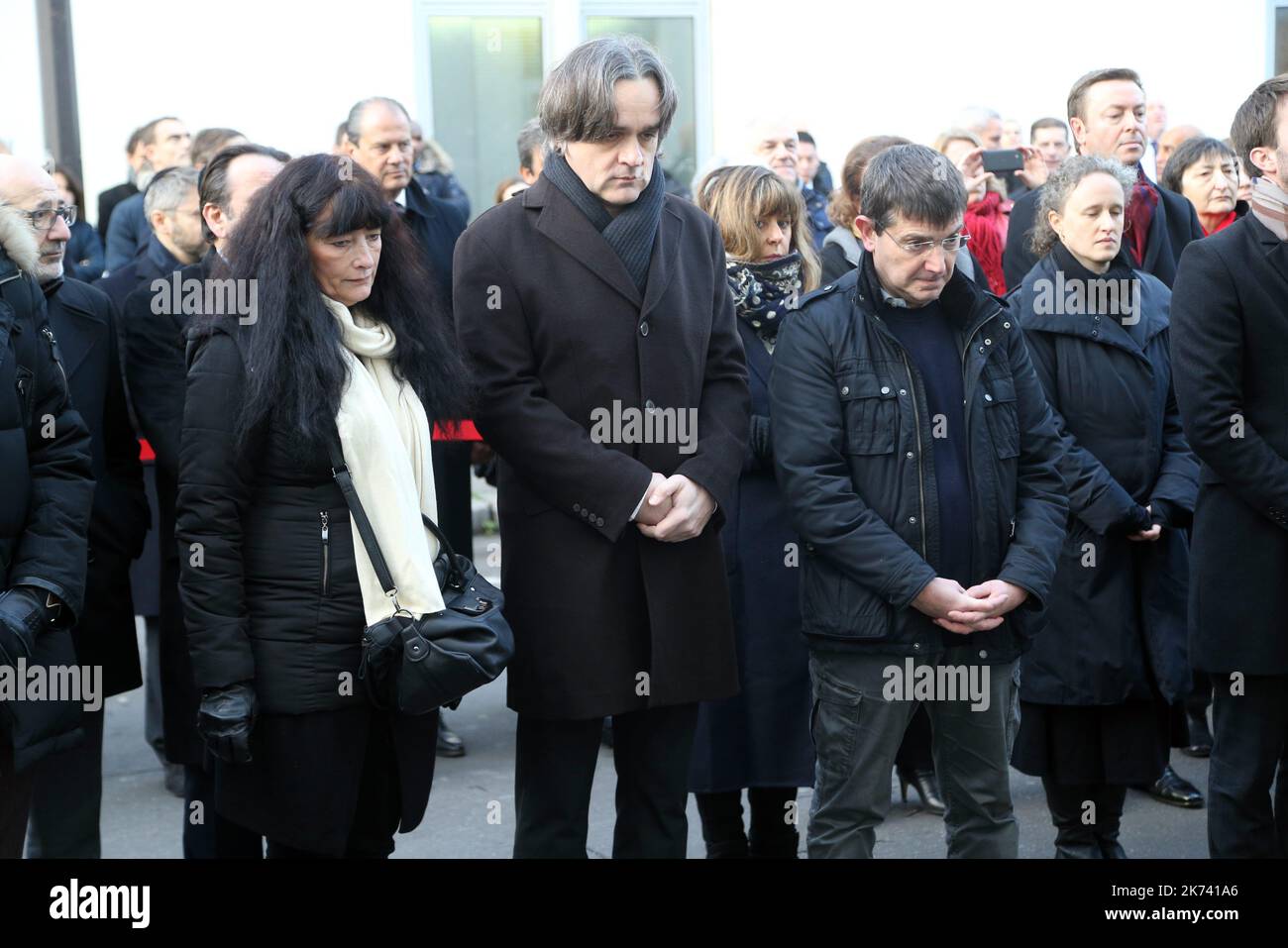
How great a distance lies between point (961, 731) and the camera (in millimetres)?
3904

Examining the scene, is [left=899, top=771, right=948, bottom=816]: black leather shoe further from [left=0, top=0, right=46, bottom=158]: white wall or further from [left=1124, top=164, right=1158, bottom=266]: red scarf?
[left=0, top=0, right=46, bottom=158]: white wall

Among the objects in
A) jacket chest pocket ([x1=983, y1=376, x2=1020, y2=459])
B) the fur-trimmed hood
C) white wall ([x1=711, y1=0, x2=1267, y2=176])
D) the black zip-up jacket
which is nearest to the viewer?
the fur-trimmed hood

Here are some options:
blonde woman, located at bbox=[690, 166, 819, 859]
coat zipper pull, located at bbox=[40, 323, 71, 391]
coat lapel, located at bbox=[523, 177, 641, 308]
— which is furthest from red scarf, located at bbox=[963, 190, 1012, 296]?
coat zipper pull, located at bbox=[40, 323, 71, 391]

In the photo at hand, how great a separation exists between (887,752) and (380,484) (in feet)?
4.56

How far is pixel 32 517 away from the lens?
11.7 ft

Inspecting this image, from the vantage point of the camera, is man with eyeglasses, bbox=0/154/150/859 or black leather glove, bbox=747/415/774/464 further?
black leather glove, bbox=747/415/774/464

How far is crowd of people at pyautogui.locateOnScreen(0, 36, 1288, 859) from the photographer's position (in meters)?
3.48

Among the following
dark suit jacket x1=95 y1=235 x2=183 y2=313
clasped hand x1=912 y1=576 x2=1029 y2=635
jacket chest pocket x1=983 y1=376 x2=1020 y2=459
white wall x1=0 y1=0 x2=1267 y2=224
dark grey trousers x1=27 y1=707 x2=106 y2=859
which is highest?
white wall x1=0 y1=0 x2=1267 y2=224

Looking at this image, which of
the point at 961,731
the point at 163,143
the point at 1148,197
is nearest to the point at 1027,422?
the point at 961,731

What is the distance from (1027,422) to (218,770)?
2141 millimetres

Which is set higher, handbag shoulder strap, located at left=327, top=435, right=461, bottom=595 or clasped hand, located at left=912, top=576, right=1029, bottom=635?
handbag shoulder strap, located at left=327, top=435, right=461, bottom=595

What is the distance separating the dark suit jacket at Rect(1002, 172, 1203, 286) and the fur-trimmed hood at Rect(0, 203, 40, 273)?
10.9ft
